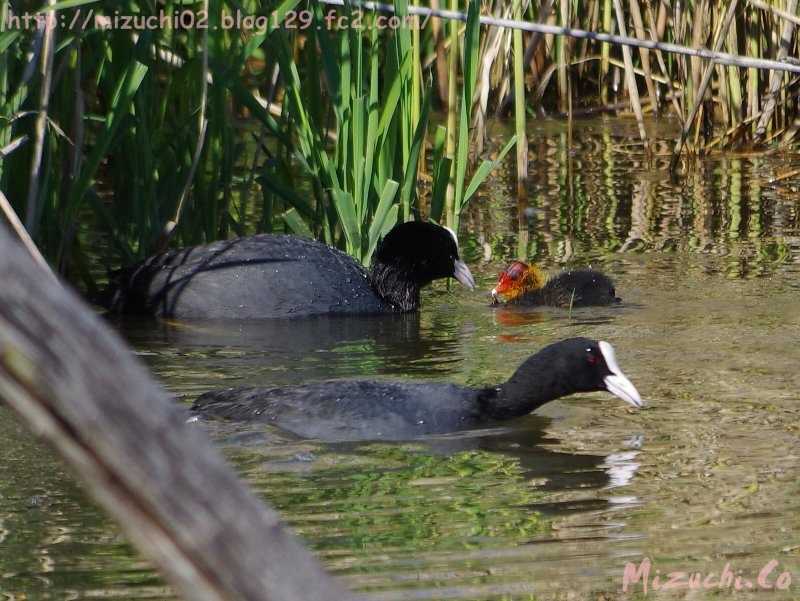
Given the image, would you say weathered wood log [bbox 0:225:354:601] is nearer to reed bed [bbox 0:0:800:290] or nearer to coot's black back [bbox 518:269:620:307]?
reed bed [bbox 0:0:800:290]

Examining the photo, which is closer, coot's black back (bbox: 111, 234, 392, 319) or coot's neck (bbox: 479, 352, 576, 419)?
coot's neck (bbox: 479, 352, 576, 419)

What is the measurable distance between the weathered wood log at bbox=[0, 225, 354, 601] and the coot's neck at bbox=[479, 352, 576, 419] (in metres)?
3.53

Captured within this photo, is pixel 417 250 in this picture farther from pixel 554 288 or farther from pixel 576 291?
pixel 576 291

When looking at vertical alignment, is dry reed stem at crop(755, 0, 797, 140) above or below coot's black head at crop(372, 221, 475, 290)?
above

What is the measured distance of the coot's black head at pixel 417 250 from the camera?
714 cm

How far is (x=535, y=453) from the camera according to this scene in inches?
186

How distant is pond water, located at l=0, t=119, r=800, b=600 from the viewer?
11.4 ft

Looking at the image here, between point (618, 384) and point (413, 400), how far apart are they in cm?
66

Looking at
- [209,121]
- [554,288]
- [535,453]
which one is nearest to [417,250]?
[554,288]

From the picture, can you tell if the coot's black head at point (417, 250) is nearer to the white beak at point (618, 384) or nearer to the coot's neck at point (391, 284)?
the coot's neck at point (391, 284)

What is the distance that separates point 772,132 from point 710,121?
472 mm

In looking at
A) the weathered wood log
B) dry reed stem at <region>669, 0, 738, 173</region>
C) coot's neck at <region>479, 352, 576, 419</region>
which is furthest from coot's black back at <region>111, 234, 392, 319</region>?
the weathered wood log

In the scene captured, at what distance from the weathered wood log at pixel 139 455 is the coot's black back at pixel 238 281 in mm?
5300

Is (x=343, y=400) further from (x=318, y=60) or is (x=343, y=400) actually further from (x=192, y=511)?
(x=192, y=511)
